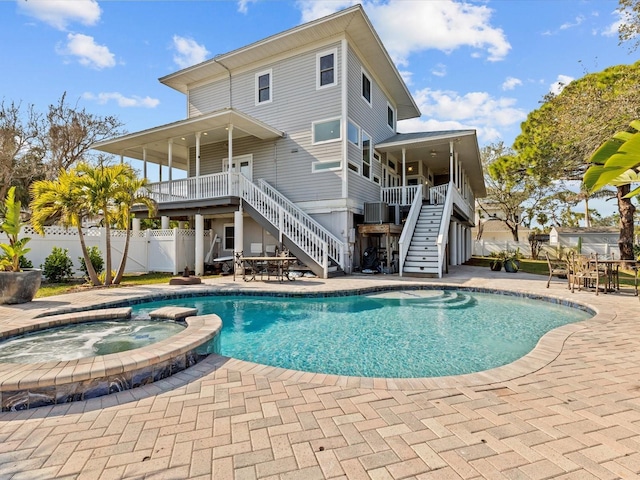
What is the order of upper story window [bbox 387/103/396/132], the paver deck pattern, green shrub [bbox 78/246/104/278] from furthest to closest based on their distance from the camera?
upper story window [bbox 387/103/396/132]
green shrub [bbox 78/246/104/278]
the paver deck pattern

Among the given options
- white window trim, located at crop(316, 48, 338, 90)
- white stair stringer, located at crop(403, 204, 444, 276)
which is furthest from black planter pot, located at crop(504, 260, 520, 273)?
white window trim, located at crop(316, 48, 338, 90)

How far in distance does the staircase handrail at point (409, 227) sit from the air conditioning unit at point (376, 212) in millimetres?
955

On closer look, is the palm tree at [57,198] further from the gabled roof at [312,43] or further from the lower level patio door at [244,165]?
the gabled roof at [312,43]

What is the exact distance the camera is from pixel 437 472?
6.53 ft

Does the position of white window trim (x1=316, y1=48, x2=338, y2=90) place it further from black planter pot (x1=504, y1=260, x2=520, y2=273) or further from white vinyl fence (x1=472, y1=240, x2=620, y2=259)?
white vinyl fence (x1=472, y1=240, x2=620, y2=259)

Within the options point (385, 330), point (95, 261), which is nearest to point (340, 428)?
point (385, 330)

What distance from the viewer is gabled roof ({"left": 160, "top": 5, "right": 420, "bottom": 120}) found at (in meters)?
12.4

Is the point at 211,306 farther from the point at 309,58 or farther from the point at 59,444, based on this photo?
the point at 309,58

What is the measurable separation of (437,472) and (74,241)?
15.0m

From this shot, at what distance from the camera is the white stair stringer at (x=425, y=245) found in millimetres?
12273

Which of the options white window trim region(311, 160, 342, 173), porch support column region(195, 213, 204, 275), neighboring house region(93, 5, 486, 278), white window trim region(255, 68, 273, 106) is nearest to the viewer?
neighboring house region(93, 5, 486, 278)

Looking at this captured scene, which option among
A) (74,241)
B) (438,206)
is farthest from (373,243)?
(74,241)

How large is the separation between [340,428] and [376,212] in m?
11.8

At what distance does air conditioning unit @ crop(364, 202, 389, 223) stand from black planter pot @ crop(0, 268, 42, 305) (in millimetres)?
10790
